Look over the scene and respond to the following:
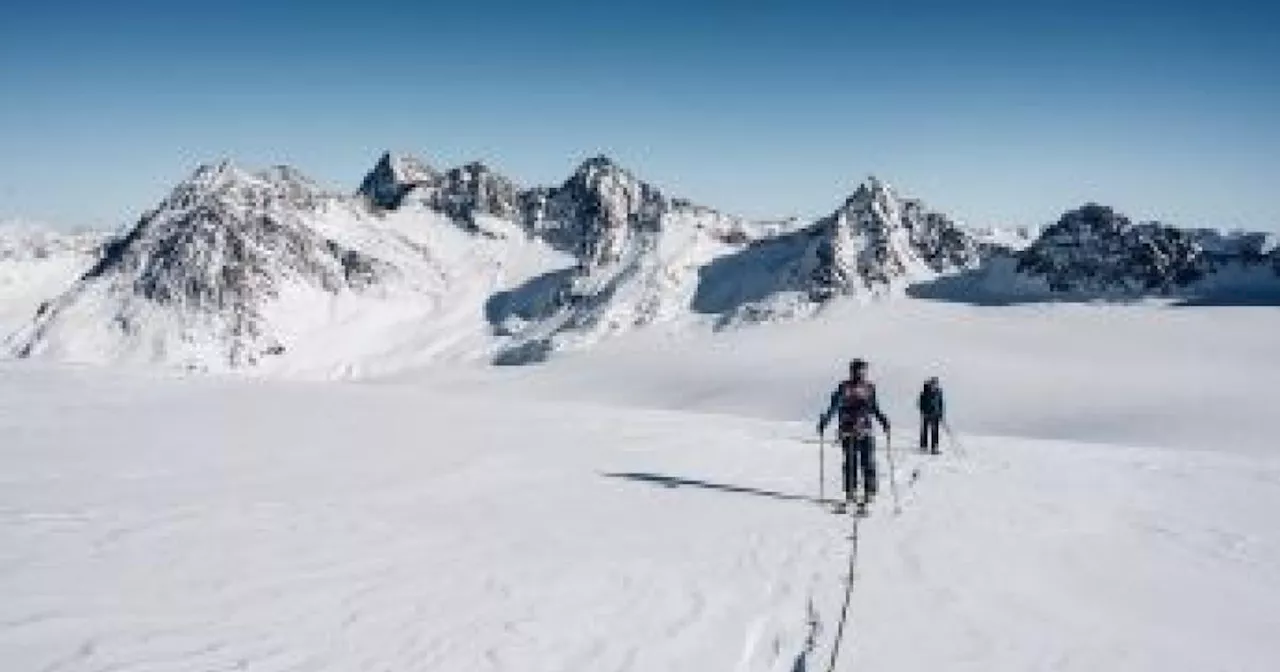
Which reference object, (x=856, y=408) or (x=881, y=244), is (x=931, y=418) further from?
(x=881, y=244)

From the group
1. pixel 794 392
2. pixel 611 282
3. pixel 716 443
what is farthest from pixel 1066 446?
pixel 611 282

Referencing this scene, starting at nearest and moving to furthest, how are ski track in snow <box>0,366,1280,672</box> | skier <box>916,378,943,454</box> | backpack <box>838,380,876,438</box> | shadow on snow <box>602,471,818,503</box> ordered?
ski track in snow <box>0,366,1280,672</box> < backpack <box>838,380,876,438</box> < shadow on snow <box>602,471,818,503</box> < skier <box>916,378,943,454</box>

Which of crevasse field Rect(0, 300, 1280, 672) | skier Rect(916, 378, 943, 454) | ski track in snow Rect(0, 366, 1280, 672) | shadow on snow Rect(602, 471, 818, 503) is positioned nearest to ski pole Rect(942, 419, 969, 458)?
crevasse field Rect(0, 300, 1280, 672)

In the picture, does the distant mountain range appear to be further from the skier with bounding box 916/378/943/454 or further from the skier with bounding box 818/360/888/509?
the skier with bounding box 818/360/888/509

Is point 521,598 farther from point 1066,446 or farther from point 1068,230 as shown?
point 1068,230

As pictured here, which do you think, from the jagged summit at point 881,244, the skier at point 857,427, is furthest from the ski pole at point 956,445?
the jagged summit at point 881,244

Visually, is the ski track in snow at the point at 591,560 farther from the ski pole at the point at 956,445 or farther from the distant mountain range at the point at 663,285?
the distant mountain range at the point at 663,285
